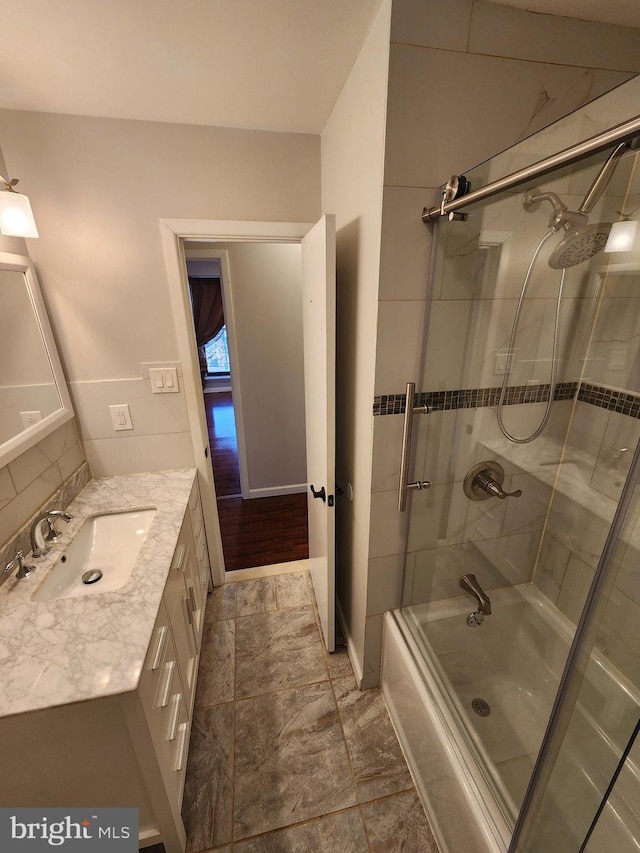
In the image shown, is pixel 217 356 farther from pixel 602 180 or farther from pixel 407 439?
pixel 602 180

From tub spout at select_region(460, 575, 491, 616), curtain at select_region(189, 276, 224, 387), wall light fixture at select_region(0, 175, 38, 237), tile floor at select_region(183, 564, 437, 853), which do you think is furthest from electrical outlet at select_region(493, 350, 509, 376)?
curtain at select_region(189, 276, 224, 387)

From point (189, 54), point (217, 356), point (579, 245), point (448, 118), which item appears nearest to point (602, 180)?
point (579, 245)

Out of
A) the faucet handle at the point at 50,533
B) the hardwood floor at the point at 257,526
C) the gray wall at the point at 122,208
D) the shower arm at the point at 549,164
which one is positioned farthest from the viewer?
the hardwood floor at the point at 257,526

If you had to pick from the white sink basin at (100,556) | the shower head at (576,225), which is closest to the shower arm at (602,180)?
the shower head at (576,225)

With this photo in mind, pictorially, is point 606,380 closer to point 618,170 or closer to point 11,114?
point 618,170

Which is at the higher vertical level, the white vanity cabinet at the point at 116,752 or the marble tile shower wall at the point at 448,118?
the marble tile shower wall at the point at 448,118

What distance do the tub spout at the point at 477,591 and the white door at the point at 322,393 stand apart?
56 cm

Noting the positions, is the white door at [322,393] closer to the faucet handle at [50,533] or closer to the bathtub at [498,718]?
the bathtub at [498,718]

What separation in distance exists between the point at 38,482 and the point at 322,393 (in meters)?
1.18

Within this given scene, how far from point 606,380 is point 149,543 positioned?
1772 millimetres

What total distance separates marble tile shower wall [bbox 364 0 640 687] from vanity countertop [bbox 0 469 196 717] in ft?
2.71

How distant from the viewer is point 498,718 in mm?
1227

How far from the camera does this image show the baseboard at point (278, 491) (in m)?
3.22

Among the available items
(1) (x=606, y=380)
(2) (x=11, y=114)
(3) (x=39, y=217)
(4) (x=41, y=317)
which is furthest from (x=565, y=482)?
(2) (x=11, y=114)
